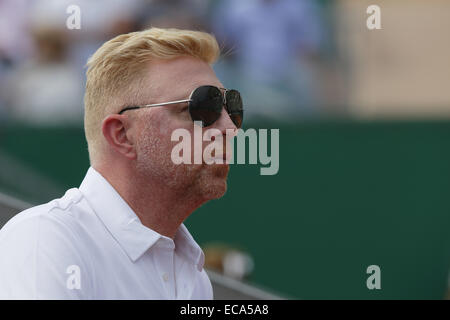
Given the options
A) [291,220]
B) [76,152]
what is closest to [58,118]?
[76,152]

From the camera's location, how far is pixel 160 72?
2176 mm

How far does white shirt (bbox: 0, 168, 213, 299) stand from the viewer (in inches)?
71.4

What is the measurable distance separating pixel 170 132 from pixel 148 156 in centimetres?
8

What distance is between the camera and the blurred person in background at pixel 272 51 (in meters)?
6.23

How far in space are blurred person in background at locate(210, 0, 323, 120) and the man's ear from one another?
12.7 ft

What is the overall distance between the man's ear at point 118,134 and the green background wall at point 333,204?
4329 millimetres

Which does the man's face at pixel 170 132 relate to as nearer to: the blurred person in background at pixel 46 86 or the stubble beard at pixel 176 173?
the stubble beard at pixel 176 173

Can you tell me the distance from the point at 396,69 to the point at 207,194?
15.0 ft

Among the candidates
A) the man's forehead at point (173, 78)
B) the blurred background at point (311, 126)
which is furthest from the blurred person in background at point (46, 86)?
the man's forehead at point (173, 78)

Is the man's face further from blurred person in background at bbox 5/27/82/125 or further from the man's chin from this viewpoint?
blurred person in background at bbox 5/27/82/125

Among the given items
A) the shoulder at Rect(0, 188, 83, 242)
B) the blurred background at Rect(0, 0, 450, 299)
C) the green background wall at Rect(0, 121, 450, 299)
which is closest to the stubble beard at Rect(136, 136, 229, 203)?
the shoulder at Rect(0, 188, 83, 242)

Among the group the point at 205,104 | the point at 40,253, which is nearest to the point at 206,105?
the point at 205,104

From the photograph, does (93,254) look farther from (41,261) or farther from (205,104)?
(205,104)

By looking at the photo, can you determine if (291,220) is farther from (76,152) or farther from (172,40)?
(172,40)
